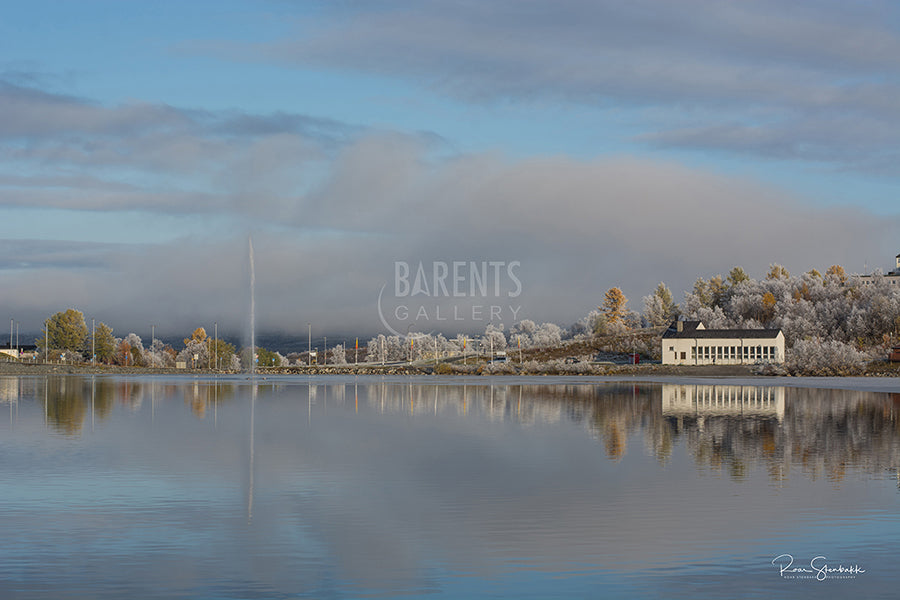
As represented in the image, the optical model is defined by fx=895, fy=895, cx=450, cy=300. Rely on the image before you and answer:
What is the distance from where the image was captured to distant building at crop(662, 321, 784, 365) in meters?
133

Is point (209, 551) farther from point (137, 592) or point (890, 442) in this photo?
point (890, 442)

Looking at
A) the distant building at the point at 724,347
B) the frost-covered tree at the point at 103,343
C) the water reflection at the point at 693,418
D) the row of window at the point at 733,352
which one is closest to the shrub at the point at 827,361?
the distant building at the point at 724,347

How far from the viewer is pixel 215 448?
2759 cm

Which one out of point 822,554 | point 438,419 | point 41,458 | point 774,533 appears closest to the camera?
point 822,554

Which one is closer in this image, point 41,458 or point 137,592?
point 137,592

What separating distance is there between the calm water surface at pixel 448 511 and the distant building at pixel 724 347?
4029 inches

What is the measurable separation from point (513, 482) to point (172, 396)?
145 feet

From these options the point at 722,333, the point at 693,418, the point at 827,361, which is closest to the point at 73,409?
the point at 693,418

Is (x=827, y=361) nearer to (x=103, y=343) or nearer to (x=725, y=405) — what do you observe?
(x=725, y=405)

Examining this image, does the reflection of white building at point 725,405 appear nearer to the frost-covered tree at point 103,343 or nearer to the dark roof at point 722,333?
the dark roof at point 722,333

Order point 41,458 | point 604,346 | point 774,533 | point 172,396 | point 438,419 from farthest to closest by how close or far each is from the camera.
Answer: point 604,346
point 172,396
point 438,419
point 41,458
point 774,533

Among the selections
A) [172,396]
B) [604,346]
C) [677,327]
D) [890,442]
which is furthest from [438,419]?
[604,346]

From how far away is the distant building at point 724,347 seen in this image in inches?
5221

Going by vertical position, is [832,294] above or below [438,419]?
above
